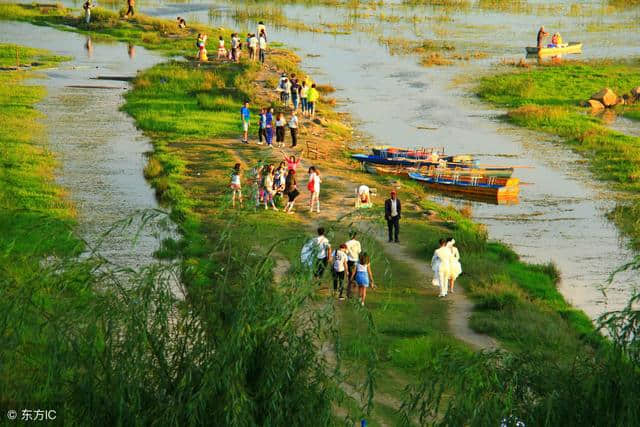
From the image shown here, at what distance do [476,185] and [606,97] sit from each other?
59.2 feet

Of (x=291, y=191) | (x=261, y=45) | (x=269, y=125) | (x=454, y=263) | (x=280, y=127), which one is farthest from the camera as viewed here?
(x=261, y=45)

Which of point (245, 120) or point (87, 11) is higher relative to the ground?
point (87, 11)

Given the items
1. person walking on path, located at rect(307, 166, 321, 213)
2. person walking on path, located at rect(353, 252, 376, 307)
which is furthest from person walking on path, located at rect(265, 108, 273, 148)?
person walking on path, located at rect(353, 252, 376, 307)

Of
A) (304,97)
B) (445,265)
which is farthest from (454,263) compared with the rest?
(304,97)

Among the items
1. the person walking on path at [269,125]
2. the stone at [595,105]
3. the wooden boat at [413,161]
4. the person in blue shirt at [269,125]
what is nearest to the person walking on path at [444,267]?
the wooden boat at [413,161]

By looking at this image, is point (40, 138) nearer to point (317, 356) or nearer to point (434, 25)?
point (317, 356)

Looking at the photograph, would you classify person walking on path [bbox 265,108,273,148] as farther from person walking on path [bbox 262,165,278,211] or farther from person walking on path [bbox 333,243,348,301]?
person walking on path [bbox 333,243,348,301]

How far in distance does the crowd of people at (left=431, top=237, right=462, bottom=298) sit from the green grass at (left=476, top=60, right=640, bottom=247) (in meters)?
8.20

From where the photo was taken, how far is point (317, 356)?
511 inches

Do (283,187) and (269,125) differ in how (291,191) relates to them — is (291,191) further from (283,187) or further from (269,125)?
(269,125)

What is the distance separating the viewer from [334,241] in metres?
26.0

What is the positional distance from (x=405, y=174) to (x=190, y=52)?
26.9 meters

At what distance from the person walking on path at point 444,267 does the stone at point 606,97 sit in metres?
29.5

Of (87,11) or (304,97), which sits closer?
(304,97)
